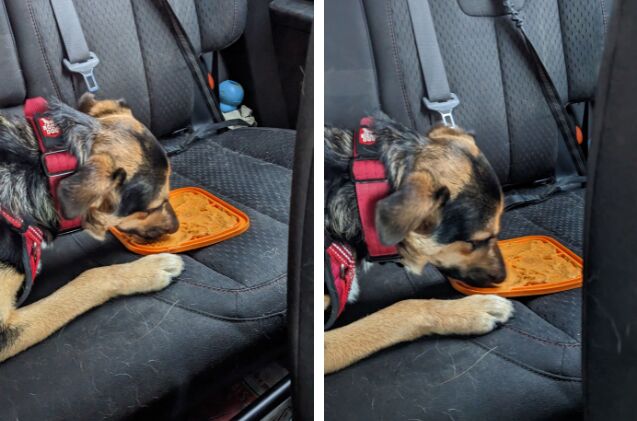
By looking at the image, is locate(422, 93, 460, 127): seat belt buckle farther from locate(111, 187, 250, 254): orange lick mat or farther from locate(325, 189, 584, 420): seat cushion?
locate(111, 187, 250, 254): orange lick mat

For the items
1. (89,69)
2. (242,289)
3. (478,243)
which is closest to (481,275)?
(478,243)

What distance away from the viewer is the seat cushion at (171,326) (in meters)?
0.93

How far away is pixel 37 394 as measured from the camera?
911 millimetres

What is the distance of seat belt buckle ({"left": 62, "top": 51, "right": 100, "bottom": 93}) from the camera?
0.99 m

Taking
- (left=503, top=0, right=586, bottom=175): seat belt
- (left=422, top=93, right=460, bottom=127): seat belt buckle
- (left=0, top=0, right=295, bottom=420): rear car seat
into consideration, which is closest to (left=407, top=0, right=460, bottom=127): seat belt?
(left=422, top=93, right=460, bottom=127): seat belt buckle

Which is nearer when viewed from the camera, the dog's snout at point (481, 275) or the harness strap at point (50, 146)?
the dog's snout at point (481, 275)

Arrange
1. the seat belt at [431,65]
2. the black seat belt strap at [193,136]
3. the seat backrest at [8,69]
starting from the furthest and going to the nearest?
1. the black seat belt strap at [193,136]
2. the seat backrest at [8,69]
3. the seat belt at [431,65]

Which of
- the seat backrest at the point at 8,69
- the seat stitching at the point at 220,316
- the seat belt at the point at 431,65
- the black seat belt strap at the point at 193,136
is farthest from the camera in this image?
the black seat belt strap at the point at 193,136

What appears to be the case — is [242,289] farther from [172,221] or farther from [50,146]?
[50,146]

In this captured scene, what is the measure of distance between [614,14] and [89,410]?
76 cm

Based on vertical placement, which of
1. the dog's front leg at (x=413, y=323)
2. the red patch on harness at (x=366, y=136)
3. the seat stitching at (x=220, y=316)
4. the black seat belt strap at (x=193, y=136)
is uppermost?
the red patch on harness at (x=366, y=136)

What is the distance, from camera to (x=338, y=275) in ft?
2.83

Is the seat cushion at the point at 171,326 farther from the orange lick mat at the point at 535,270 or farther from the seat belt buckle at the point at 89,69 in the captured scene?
the orange lick mat at the point at 535,270

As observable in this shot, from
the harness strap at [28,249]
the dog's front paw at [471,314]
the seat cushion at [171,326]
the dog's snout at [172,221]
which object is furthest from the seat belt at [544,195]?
the harness strap at [28,249]
